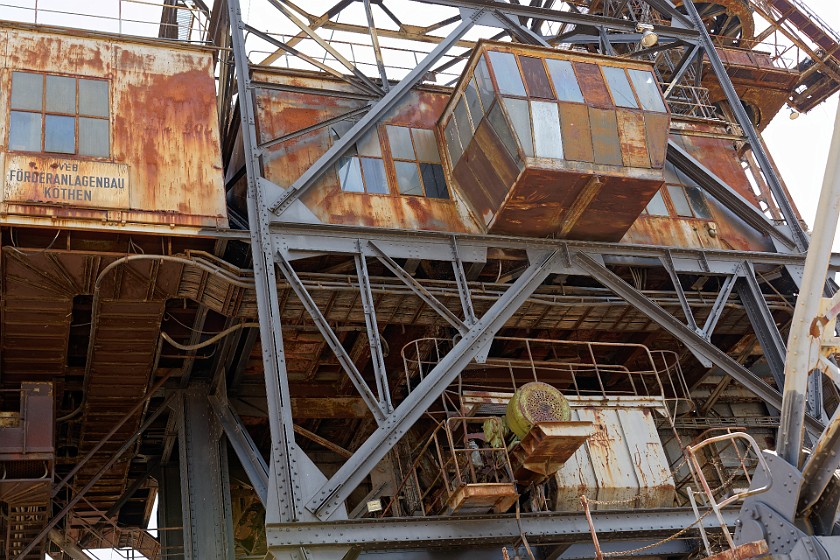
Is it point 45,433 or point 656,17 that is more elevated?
point 656,17

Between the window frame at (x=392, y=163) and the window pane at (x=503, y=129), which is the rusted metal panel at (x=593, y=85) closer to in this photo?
the window pane at (x=503, y=129)

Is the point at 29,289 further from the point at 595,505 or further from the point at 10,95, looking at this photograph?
the point at 595,505

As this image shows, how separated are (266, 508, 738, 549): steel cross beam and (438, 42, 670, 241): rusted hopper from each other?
5381mm

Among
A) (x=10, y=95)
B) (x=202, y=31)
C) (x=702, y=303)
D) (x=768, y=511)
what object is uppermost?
(x=202, y=31)

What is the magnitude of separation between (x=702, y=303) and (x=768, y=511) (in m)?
10.3

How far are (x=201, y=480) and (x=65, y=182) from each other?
5928 mm

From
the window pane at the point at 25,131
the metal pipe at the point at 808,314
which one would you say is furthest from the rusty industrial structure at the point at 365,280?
the metal pipe at the point at 808,314

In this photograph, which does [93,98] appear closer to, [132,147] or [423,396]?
[132,147]

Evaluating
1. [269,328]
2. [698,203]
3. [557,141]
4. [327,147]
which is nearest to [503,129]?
[557,141]

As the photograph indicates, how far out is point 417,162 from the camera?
18.1 metres

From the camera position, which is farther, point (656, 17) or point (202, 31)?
point (656, 17)

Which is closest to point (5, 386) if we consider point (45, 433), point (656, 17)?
point (45, 433)

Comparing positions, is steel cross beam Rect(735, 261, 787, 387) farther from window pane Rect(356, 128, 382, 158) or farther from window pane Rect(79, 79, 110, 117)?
window pane Rect(79, 79, 110, 117)

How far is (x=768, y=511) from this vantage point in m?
8.89
